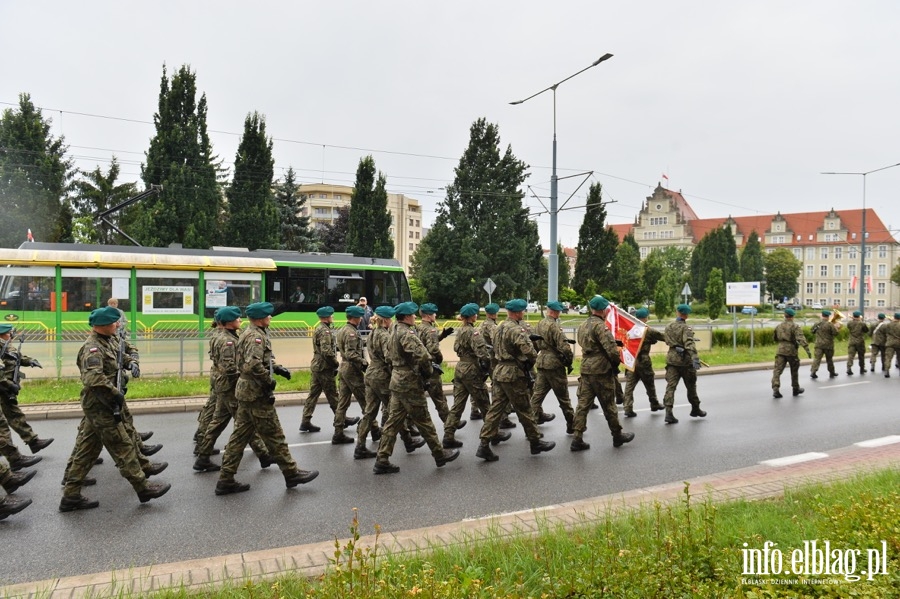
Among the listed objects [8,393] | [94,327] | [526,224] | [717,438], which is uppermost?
[526,224]

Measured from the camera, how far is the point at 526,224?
4488cm

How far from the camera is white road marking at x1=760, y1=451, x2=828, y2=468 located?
23.8 feet

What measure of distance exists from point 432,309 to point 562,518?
16.9 feet

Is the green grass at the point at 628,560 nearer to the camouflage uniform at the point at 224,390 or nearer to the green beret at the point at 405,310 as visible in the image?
the camouflage uniform at the point at 224,390

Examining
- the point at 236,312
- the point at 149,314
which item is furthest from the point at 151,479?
the point at 149,314

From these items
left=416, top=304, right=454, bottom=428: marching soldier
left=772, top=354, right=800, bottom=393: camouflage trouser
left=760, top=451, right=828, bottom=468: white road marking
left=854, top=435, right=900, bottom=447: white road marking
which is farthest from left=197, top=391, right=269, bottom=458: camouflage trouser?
left=772, top=354, right=800, bottom=393: camouflage trouser

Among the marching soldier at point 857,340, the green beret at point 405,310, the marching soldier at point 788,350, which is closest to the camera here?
the green beret at point 405,310

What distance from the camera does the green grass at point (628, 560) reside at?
3.26 metres

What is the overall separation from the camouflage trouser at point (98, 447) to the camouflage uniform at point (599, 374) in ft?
17.0

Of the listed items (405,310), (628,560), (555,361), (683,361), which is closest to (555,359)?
(555,361)

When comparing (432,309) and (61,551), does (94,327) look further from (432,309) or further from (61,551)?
(432,309)

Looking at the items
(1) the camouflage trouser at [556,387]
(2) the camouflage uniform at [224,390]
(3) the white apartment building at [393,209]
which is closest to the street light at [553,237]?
(1) the camouflage trouser at [556,387]

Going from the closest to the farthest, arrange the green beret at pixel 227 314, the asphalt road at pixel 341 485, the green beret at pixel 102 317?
1. the asphalt road at pixel 341 485
2. the green beret at pixel 102 317
3. the green beret at pixel 227 314

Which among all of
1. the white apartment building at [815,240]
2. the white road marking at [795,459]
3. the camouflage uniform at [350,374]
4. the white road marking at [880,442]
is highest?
the white apartment building at [815,240]
